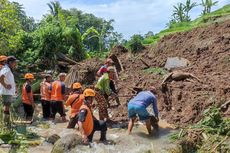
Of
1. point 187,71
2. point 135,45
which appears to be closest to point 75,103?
point 187,71

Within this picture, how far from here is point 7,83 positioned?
9344 mm

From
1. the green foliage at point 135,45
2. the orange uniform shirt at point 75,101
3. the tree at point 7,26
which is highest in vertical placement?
the tree at point 7,26

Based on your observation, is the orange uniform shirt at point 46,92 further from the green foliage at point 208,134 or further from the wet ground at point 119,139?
the green foliage at point 208,134

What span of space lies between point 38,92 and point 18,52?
3.77m

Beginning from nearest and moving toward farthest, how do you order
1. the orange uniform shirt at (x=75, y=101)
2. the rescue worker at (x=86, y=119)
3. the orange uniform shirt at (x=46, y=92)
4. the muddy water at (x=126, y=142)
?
the rescue worker at (x=86, y=119) < the muddy water at (x=126, y=142) < the orange uniform shirt at (x=75, y=101) < the orange uniform shirt at (x=46, y=92)

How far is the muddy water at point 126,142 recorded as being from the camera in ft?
29.8

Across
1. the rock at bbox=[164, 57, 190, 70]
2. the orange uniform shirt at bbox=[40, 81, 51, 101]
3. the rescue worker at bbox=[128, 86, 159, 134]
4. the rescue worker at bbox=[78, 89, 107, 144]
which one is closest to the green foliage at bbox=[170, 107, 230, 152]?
the rescue worker at bbox=[128, 86, 159, 134]

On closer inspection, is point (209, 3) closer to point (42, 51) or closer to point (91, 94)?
point (42, 51)

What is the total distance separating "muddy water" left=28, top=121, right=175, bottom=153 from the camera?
29.8ft

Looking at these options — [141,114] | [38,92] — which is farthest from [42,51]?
[141,114]

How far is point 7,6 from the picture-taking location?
50.9 ft

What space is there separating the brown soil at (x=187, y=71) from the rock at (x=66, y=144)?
Result: 3391 mm

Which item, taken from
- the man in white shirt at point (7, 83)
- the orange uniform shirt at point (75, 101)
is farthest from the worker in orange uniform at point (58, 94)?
the man in white shirt at point (7, 83)

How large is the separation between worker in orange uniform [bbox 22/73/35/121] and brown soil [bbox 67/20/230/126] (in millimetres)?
2543
